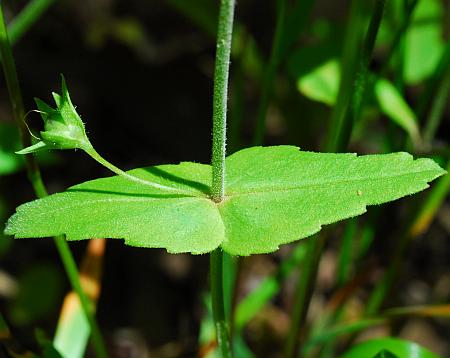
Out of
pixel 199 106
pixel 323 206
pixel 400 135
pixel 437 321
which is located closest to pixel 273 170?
pixel 323 206

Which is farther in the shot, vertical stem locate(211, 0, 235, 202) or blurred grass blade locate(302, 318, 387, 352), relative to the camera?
blurred grass blade locate(302, 318, 387, 352)

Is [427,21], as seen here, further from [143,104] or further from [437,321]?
[143,104]

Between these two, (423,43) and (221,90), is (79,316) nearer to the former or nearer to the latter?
(221,90)

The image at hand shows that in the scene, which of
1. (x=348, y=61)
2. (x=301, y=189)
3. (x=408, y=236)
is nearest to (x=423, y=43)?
(x=348, y=61)

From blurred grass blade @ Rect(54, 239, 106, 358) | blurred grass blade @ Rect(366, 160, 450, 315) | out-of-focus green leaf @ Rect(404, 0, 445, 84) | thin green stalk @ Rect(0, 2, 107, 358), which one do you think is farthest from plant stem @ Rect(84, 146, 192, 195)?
out-of-focus green leaf @ Rect(404, 0, 445, 84)

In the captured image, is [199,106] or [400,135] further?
[199,106]

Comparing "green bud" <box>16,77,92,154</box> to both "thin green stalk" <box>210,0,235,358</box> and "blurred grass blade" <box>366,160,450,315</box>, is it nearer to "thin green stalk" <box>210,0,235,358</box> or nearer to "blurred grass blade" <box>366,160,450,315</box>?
"thin green stalk" <box>210,0,235,358</box>
